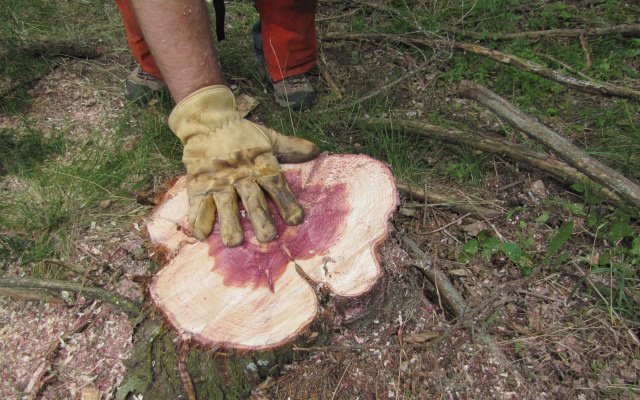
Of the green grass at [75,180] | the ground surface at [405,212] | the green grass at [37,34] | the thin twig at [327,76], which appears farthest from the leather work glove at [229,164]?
A: the green grass at [37,34]

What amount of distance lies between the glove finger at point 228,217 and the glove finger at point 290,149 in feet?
0.86

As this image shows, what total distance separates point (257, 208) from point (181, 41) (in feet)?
2.18

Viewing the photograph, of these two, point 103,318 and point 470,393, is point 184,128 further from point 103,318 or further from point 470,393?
point 470,393

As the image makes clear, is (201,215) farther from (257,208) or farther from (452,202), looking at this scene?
(452,202)

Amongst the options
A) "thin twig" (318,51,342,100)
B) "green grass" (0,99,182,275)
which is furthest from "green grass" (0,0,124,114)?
"thin twig" (318,51,342,100)

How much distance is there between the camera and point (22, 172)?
7.91ft

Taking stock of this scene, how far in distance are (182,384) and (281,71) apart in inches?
70.6

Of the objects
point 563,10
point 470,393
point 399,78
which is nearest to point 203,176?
point 470,393

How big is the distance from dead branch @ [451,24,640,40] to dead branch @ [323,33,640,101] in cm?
19

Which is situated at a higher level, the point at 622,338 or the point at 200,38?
the point at 200,38

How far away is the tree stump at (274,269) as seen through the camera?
1373 millimetres

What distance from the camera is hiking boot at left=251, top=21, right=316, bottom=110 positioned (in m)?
2.71

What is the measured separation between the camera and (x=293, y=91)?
8.89 feet

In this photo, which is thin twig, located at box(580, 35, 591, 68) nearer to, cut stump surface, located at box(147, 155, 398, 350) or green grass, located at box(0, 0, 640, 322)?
green grass, located at box(0, 0, 640, 322)
